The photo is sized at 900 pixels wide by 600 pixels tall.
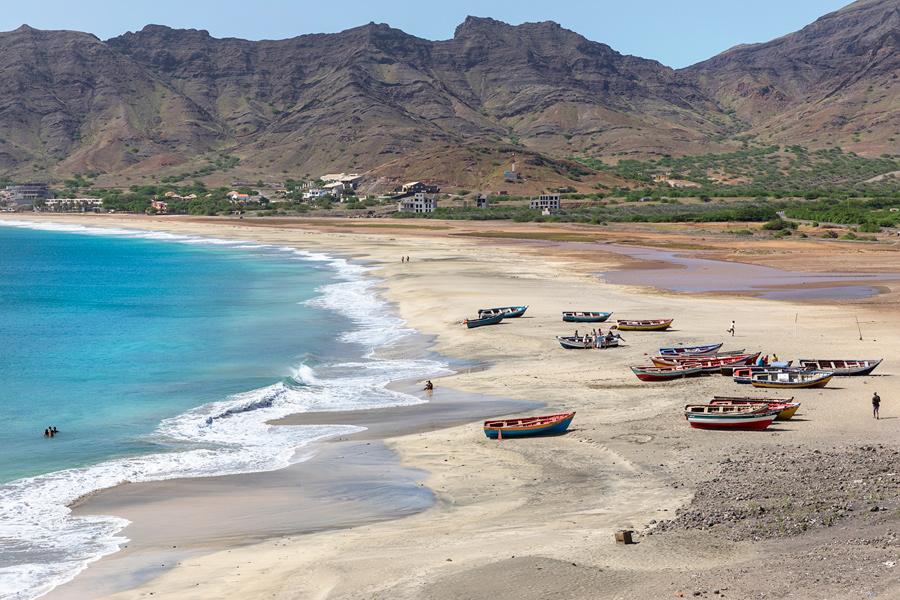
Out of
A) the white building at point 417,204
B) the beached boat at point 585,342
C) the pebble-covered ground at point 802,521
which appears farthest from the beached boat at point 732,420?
the white building at point 417,204

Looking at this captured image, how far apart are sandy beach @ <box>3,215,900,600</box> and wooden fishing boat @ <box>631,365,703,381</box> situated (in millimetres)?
545

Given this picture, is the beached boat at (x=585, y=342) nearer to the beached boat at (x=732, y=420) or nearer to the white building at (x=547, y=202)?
the beached boat at (x=732, y=420)

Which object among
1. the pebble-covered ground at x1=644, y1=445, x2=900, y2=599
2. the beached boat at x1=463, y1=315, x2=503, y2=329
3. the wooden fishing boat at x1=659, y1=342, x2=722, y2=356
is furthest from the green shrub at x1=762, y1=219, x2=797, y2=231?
the pebble-covered ground at x1=644, y1=445, x2=900, y2=599

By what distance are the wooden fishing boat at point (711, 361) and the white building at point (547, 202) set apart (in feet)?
451

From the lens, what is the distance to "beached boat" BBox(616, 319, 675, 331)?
137 ft

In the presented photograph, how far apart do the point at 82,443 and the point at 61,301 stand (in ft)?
137

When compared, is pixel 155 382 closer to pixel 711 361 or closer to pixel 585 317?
pixel 585 317

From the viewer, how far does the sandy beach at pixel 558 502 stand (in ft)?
46.9

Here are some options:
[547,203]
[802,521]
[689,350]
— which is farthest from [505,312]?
[547,203]

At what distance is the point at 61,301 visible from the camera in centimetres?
6306

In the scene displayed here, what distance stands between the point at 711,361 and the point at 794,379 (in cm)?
374

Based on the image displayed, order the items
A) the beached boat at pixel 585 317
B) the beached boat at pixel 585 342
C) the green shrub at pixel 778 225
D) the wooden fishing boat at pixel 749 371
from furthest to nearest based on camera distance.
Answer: the green shrub at pixel 778 225 < the beached boat at pixel 585 317 < the beached boat at pixel 585 342 < the wooden fishing boat at pixel 749 371

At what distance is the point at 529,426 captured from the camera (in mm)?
24906

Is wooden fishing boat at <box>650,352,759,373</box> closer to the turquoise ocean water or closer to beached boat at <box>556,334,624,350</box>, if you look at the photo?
beached boat at <box>556,334,624,350</box>
